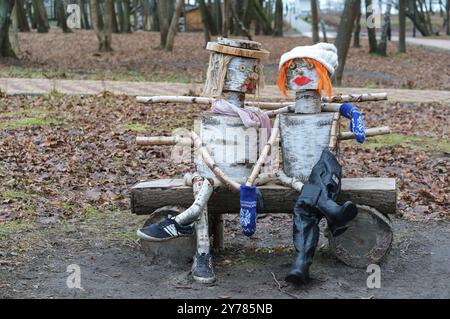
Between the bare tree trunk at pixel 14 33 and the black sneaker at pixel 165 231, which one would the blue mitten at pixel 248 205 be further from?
the bare tree trunk at pixel 14 33

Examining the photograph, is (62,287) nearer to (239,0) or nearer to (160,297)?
(160,297)

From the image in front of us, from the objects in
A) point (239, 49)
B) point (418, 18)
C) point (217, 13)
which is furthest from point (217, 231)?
point (418, 18)

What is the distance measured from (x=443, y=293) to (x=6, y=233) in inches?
130

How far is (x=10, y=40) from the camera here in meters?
22.1

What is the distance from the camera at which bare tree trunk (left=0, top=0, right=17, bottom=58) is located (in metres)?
19.0

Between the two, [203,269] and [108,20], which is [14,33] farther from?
[203,269]

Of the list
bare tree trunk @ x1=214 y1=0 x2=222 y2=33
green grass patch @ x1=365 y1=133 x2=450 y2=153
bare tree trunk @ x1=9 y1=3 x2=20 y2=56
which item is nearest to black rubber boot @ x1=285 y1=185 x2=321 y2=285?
green grass patch @ x1=365 y1=133 x2=450 y2=153

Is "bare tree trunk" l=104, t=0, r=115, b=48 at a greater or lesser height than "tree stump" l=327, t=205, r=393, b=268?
greater

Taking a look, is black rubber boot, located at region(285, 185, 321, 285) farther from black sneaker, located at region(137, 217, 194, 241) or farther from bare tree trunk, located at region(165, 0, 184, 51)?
bare tree trunk, located at region(165, 0, 184, 51)

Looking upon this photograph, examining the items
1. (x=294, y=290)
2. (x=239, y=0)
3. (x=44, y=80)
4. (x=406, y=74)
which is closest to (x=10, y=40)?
(x=44, y=80)

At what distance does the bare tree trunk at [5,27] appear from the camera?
18984 millimetres

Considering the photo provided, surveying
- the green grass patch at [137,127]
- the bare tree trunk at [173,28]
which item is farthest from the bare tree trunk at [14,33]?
the green grass patch at [137,127]

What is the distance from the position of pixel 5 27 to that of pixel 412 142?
12691 millimetres

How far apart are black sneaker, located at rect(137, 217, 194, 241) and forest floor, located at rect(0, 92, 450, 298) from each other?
10.1 inches
